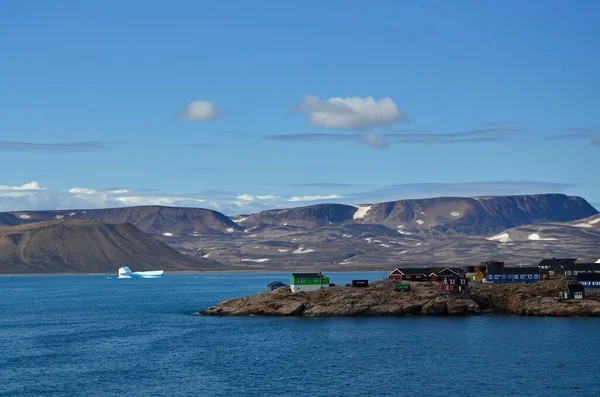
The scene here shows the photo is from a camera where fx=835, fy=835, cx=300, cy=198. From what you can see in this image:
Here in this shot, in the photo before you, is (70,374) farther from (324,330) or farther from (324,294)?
(324,294)

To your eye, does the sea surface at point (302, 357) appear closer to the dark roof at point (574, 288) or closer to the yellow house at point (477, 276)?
the dark roof at point (574, 288)

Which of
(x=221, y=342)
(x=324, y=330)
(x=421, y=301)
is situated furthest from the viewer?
(x=421, y=301)

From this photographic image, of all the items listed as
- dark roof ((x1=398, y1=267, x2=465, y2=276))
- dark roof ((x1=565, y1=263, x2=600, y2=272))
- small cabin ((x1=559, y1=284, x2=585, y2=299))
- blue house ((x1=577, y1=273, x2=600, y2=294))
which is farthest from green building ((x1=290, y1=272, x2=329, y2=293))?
dark roof ((x1=565, y1=263, x2=600, y2=272))

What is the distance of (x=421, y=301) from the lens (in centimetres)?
11806

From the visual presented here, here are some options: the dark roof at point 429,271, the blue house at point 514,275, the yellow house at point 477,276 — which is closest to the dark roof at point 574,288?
the blue house at point 514,275

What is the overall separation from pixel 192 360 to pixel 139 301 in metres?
93.5

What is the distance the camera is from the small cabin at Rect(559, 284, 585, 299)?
386 feet

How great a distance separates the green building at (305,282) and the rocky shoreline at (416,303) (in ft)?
7.00

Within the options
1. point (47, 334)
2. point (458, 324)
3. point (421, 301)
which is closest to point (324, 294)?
point (421, 301)

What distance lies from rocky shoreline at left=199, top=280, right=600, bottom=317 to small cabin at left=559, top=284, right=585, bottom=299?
1389 mm

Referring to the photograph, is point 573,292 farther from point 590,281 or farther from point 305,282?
point 305,282

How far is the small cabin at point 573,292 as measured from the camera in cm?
11756

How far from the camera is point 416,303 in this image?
386ft

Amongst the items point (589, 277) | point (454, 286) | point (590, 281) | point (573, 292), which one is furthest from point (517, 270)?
point (454, 286)
